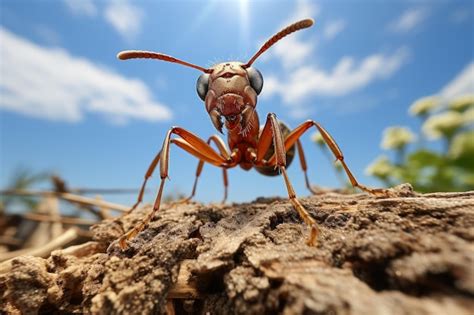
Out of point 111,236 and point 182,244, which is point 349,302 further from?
point 111,236

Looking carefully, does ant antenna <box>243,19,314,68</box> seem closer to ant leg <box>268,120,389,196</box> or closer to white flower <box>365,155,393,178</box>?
ant leg <box>268,120,389,196</box>

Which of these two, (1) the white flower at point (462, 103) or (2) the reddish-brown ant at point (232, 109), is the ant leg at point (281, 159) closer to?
(2) the reddish-brown ant at point (232, 109)

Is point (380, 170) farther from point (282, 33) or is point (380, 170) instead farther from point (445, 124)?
point (282, 33)

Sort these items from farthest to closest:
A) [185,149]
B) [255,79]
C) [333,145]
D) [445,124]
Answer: [445,124], [185,149], [255,79], [333,145]

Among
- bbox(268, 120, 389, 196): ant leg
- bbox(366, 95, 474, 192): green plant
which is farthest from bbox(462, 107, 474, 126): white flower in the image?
bbox(268, 120, 389, 196): ant leg

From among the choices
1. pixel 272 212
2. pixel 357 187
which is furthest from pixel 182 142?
pixel 357 187

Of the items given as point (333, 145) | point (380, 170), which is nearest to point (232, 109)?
point (333, 145)
